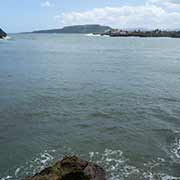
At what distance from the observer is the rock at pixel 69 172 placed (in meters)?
11.7

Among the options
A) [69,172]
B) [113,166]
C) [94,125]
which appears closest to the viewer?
[69,172]

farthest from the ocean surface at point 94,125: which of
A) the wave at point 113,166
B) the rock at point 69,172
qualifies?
the rock at point 69,172

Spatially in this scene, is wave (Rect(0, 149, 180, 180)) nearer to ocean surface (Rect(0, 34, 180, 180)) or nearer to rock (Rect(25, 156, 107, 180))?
ocean surface (Rect(0, 34, 180, 180))

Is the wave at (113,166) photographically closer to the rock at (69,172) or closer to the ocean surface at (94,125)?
the ocean surface at (94,125)

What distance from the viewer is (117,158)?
17062 mm

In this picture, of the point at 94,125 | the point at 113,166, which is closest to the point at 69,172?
the point at 113,166

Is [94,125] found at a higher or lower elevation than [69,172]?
lower

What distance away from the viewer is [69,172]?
39.0 feet

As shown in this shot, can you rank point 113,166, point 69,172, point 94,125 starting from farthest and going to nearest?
point 94,125
point 113,166
point 69,172

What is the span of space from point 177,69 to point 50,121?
32.3 m

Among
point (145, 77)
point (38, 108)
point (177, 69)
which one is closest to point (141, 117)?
point (38, 108)

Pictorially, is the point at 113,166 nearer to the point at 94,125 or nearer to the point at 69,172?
the point at 69,172

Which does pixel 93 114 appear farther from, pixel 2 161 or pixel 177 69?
pixel 177 69

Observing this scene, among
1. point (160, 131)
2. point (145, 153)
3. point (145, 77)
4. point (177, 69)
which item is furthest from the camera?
point (177, 69)
